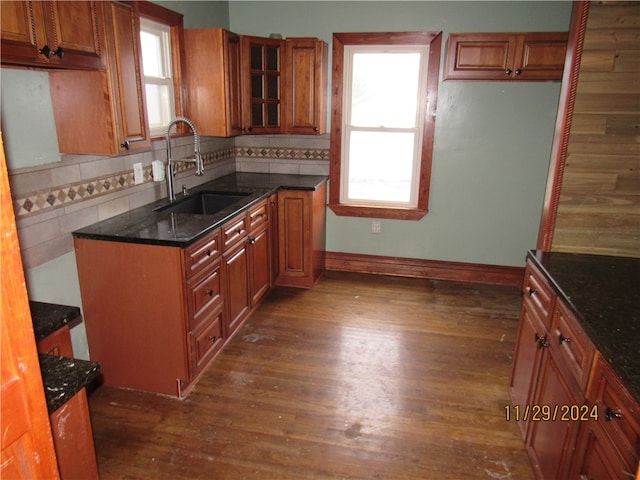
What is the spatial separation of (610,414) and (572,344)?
0.34 metres

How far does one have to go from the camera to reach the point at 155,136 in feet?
9.68

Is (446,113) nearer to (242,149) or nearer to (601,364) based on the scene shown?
(242,149)

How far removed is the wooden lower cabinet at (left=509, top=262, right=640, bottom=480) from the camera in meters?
1.28

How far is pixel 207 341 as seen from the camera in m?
2.71

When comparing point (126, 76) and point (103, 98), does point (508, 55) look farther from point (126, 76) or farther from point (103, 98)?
point (103, 98)

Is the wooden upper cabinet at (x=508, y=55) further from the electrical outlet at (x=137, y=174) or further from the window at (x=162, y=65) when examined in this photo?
the electrical outlet at (x=137, y=174)

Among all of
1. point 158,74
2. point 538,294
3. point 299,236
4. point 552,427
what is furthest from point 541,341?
point 158,74

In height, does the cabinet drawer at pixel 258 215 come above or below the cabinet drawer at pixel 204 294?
above

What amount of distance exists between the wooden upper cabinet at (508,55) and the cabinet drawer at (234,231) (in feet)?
6.99

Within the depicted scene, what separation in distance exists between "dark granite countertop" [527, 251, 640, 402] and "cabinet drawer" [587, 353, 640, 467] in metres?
0.05

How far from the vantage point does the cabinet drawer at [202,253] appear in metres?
2.37

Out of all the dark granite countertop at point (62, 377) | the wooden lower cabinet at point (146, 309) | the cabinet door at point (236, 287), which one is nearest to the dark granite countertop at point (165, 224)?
the wooden lower cabinet at point (146, 309)

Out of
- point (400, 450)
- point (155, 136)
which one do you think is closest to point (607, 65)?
point (400, 450)

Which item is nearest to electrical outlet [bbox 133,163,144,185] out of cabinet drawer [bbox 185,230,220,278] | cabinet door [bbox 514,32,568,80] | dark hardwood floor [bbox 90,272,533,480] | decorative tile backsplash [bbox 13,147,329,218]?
decorative tile backsplash [bbox 13,147,329,218]
